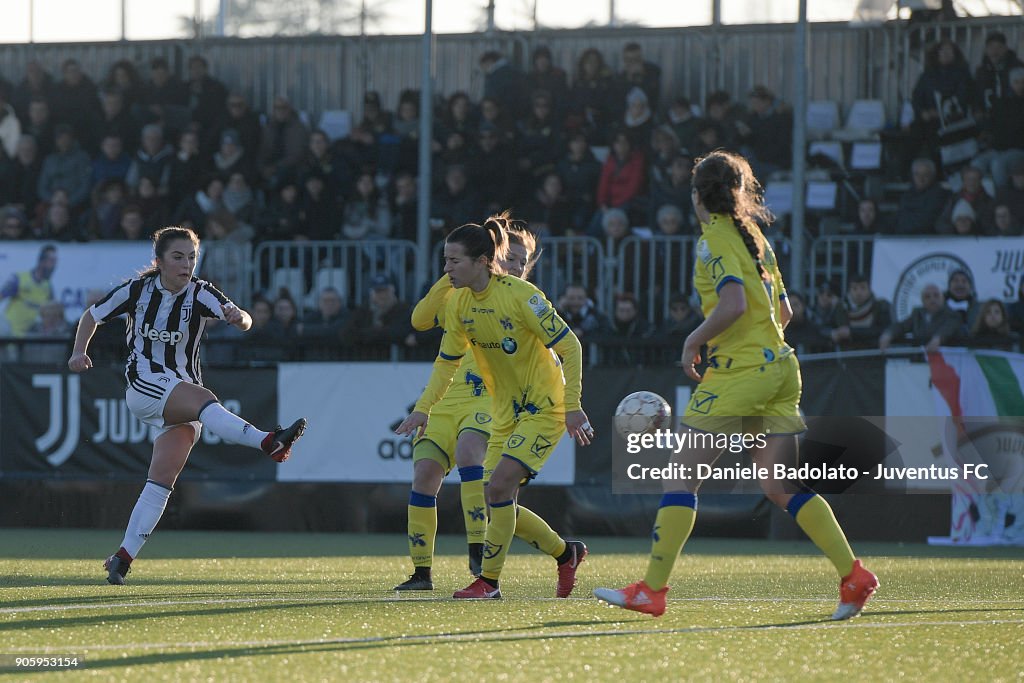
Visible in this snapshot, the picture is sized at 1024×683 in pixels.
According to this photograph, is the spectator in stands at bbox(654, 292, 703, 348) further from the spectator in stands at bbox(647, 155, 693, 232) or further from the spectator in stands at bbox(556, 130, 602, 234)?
the spectator in stands at bbox(556, 130, 602, 234)

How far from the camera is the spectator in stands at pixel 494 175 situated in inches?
659

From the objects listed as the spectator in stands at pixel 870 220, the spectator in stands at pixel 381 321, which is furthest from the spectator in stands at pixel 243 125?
the spectator in stands at pixel 870 220

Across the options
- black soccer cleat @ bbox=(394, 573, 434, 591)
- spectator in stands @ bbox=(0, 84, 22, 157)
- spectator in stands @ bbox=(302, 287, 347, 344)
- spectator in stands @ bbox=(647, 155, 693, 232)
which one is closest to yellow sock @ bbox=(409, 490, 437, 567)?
black soccer cleat @ bbox=(394, 573, 434, 591)

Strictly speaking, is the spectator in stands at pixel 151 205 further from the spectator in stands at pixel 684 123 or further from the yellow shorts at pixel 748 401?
the yellow shorts at pixel 748 401

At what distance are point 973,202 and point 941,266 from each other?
1.04 meters

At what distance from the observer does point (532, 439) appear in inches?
302

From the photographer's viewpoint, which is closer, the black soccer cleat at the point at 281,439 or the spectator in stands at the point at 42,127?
the black soccer cleat at the point at 281,439

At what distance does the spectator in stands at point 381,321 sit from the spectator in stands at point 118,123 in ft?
16.0

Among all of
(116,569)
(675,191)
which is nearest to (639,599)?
(116,569)

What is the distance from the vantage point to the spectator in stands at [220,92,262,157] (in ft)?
60.2

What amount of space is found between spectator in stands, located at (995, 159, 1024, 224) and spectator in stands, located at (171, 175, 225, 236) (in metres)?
8.47

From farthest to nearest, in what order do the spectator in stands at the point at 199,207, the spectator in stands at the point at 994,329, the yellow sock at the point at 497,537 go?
the spectator in stands at the point at 199,207 < the spectator in stands at the point at 994,329 < the yellow sock at the point at 497,537

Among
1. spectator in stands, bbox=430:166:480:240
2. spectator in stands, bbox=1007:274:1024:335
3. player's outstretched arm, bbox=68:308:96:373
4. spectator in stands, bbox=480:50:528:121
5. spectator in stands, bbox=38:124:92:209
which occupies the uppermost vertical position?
spectator in stands, bbox=480:50:528:121

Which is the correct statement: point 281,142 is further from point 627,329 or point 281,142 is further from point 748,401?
point 748,401
